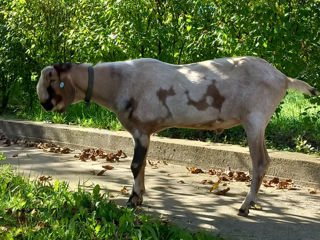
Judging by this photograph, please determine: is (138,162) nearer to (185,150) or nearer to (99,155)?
(185,150)

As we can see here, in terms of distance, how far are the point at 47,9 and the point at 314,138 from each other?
23.5 feet

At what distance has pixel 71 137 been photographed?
900 cm

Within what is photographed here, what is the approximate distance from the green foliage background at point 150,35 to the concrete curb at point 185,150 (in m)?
0.71

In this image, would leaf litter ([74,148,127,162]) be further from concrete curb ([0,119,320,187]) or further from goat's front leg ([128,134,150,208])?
goat's front leg ([128,134,150,208])

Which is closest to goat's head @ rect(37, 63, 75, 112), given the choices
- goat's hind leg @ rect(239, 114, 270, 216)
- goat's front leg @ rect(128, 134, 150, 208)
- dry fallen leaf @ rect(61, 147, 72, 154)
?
goat's front leg @ rect(128, 134, 150, 208)

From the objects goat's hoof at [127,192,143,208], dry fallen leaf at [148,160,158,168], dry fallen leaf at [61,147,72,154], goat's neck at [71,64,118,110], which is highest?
goat's neck at [71,64,118,110]

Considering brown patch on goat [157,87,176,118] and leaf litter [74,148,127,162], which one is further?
leaf litter [74,148,127,162]

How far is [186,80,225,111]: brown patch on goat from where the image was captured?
181 inches

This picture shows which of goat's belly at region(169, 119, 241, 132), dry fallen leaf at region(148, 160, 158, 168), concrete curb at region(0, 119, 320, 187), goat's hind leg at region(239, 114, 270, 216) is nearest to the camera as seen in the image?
goat's hind leg at region(239, 114, 270, 216)

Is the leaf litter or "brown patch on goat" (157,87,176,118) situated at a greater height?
"brown patch on goat" (157,87,176,118)

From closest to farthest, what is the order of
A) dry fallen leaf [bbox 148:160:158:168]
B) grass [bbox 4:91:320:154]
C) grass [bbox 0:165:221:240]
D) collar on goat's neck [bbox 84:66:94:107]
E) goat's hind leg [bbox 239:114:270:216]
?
grass [bbox 0:165:221:240], goat's hind leg [bbox 239:114:270:216], collar on goat's neck [bbox 84:66:94:107], grass [bbox 4:91:320:154], dry fallen leaf [bbox 148:160:158:168]

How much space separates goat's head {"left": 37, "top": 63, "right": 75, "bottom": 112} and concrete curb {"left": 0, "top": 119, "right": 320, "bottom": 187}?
2.71 meters

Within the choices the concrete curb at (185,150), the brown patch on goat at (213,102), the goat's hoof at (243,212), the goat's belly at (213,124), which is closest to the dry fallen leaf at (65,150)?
the concrete curb at (185,150)

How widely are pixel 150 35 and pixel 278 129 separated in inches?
110
